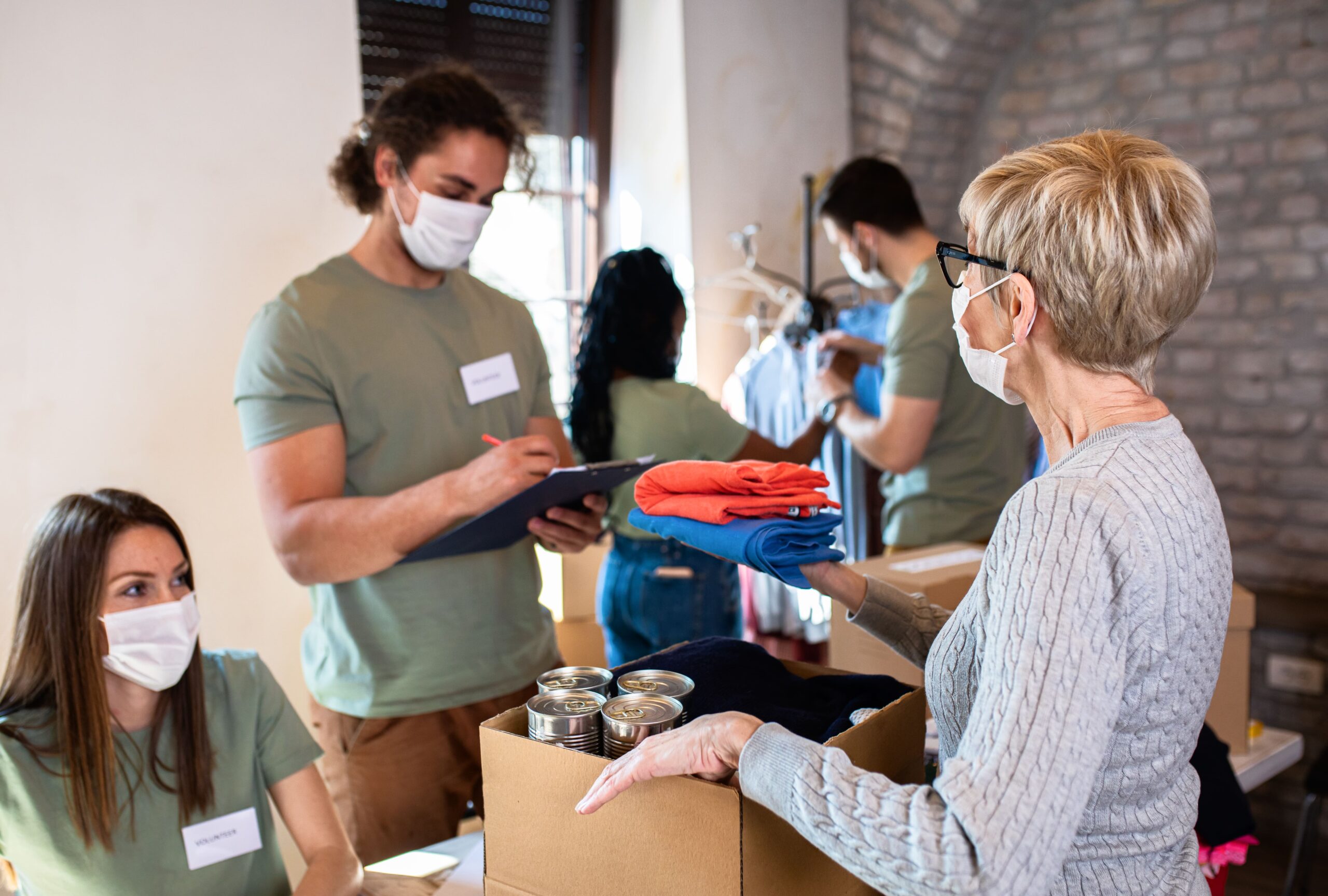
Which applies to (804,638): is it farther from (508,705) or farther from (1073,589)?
(1073,589)

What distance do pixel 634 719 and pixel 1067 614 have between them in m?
0.38

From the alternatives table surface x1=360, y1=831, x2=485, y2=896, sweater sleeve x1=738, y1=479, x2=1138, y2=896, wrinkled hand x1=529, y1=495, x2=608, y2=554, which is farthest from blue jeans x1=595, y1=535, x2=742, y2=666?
sweater sleeve x1=738, y1=479, x2=1138, y2=896

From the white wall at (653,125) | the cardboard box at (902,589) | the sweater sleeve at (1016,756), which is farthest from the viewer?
the white wall at (653,125)

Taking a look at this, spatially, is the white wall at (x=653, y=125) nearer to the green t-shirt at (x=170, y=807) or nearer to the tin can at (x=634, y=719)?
the green t-shirt at (x=170, y=807)

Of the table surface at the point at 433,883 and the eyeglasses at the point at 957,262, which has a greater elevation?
the eyeglasses at the point at 957,262

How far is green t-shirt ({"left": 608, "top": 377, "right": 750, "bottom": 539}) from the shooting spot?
2328 mm

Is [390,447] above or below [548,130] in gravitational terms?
below

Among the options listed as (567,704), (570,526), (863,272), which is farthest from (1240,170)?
(567,704)

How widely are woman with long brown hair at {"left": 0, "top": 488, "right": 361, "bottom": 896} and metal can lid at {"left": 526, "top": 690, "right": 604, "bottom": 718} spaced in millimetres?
608

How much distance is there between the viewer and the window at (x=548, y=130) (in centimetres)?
335

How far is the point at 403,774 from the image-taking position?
62.9 inches

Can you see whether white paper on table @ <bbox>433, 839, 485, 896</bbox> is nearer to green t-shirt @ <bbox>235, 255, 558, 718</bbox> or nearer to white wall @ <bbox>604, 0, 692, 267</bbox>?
green t-shirt @ <bbox>235, 255, 558, 718</bbox>

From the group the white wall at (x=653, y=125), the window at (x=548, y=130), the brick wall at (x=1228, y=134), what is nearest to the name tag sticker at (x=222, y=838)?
the window at (x=548, y=130)

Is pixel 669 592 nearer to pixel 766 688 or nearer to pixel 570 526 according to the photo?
pixel 570 526
